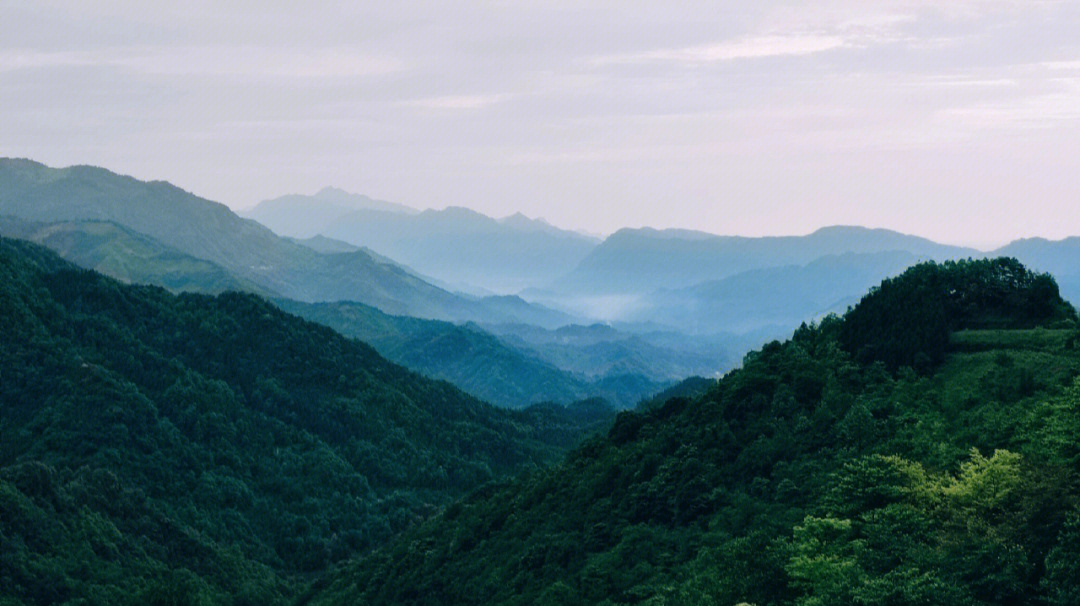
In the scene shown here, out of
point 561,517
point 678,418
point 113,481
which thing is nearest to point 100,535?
point 113,481

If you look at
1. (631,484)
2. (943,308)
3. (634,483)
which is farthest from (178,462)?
(943,308)

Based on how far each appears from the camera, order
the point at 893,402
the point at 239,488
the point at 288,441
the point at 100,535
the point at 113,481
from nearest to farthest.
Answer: the point at 893,402, the point at 100,535, the point at 113,481, the point at 239,488, the point at 288,441

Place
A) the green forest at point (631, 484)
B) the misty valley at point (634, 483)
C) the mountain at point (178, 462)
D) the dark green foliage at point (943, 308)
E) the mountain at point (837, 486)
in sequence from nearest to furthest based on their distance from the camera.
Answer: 1. the mountain at point (837, 486)
2. the green forest at point (631, 484)
3. the misty valley at point (634, 483)
4. the dark green foliage at point (943, 308)
5. the mountain at point (178, 462)

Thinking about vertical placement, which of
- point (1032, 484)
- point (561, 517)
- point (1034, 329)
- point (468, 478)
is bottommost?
point (468, 478)

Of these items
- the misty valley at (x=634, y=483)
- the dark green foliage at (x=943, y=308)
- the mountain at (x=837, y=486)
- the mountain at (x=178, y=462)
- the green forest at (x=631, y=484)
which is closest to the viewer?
the mountain at (x=837, y=486)

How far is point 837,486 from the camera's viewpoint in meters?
64.9

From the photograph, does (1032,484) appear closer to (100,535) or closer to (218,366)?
(100,535)

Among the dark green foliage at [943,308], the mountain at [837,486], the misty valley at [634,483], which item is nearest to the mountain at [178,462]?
the misty valley at [634,483]

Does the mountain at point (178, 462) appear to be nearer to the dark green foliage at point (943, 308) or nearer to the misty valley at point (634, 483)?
the misty valley at point (634, 483)

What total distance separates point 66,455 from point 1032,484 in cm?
12717

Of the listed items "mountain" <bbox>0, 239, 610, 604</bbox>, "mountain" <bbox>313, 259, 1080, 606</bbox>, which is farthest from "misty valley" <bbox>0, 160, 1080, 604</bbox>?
"mountain" <bbox>0, 239, 610, 604</bbox>

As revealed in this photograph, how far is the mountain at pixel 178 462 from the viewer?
116062 mm

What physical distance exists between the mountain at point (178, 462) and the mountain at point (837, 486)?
23.9 meters

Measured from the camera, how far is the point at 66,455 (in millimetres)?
146375
